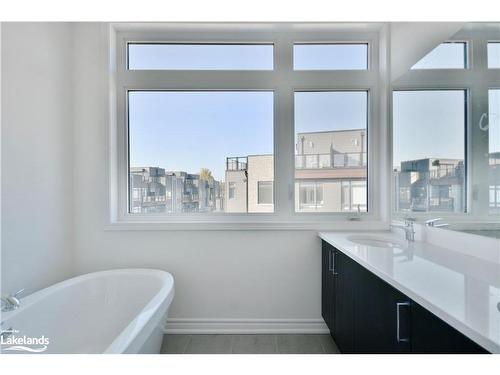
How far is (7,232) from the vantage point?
1379mm

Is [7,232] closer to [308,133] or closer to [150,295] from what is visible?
[150,295]

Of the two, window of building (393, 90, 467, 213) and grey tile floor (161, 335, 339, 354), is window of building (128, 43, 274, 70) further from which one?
grey tile floor (161, 335, 339, 354)

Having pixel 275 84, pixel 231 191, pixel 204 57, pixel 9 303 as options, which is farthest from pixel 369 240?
pixel 9 303

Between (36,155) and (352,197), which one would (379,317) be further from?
(36,155)

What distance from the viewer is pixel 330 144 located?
2.05m

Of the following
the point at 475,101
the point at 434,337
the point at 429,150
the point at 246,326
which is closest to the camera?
the point at 434,337

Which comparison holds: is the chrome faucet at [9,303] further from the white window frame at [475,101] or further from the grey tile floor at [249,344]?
the white window frame at [475,101]

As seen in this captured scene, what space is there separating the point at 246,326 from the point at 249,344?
15 centimetres

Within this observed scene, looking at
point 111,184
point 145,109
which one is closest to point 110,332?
point 111,184

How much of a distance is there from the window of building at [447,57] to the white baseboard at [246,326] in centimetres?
194

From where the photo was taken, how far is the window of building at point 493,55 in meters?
1.11

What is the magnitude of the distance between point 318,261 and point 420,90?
1.42m
